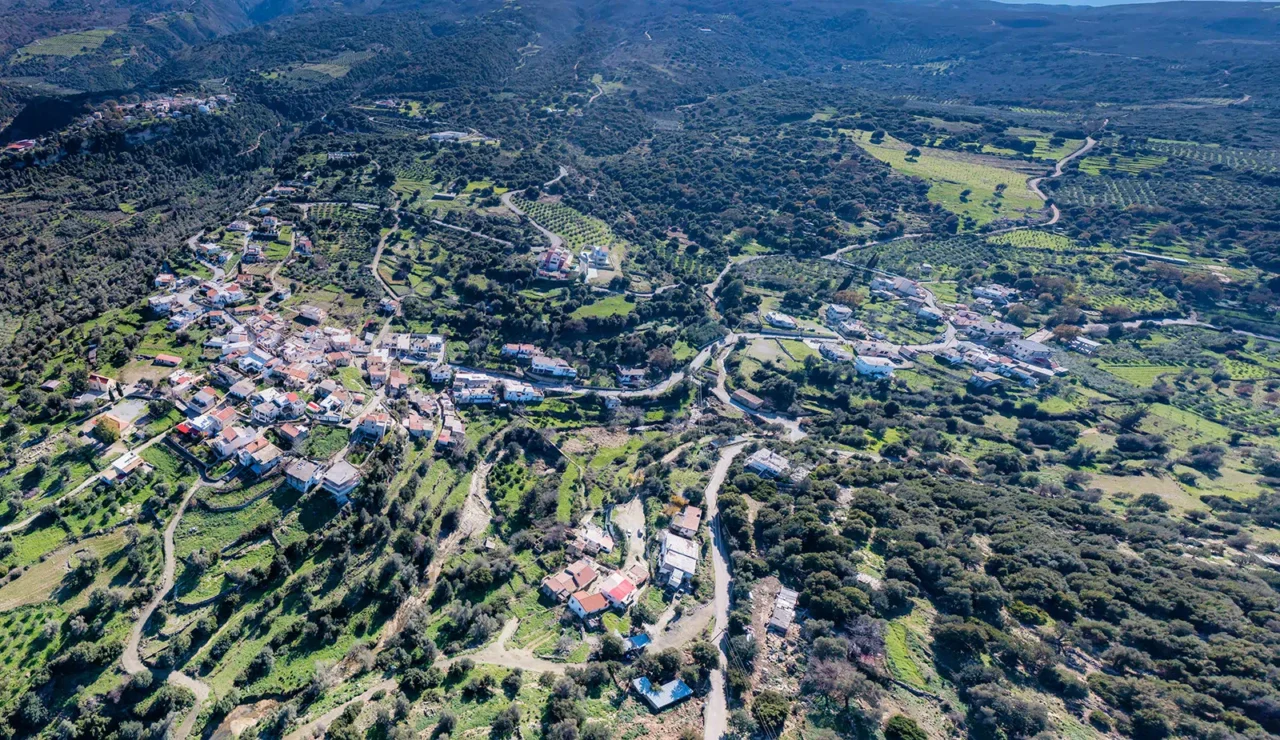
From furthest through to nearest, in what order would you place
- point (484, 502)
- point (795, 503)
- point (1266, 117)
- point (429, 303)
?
point (1266, 117) < point (429, 303) < point (484, 502) < point (795, 503)

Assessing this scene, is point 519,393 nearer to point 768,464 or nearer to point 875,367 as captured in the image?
point 768,464

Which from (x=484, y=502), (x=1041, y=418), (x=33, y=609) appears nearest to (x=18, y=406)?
(x=33, y=609)

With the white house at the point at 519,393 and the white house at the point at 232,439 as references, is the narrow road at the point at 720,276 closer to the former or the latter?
the white house at the point at 519,393

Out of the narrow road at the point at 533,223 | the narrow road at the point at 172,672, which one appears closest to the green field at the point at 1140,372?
the narrow road at the point at 533,223

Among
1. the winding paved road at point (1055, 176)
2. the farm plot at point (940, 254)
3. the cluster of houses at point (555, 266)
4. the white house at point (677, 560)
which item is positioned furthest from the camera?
the winding paved road at point (1055, 176)

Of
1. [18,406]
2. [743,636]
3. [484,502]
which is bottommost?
[484,502]

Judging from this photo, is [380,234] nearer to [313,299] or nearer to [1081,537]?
[313,299]
